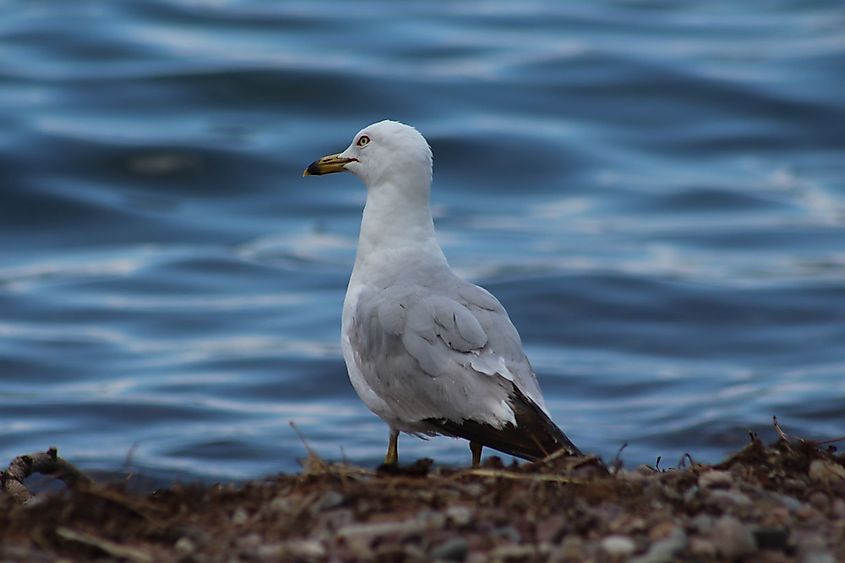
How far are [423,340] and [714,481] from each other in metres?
1.61

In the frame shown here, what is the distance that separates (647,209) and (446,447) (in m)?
8.43

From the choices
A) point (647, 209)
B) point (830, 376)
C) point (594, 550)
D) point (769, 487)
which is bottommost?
point (594, 550)

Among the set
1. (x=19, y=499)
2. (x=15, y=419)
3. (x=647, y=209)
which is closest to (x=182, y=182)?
(x=647, y=209)

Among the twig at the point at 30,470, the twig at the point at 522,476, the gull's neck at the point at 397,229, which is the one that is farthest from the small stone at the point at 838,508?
the twig at the point at 30,470

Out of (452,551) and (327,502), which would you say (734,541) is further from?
(327,502)

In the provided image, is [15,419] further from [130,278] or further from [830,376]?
[830,376]

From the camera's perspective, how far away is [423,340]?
6477 mm

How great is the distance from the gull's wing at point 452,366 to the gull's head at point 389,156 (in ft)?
2.54

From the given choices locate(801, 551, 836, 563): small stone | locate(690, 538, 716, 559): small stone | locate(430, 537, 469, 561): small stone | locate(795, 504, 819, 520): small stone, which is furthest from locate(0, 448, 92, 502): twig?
locate(801, 551, 836, 563): small stone

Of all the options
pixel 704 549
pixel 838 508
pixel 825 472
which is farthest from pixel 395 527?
pixel 825 472

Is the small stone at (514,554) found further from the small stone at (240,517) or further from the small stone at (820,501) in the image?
the small stone at (820,501)

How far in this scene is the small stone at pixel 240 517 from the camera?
483cm

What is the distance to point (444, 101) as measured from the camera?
72.9 ft

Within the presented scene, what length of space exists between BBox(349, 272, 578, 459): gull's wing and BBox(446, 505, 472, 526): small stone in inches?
48.0
